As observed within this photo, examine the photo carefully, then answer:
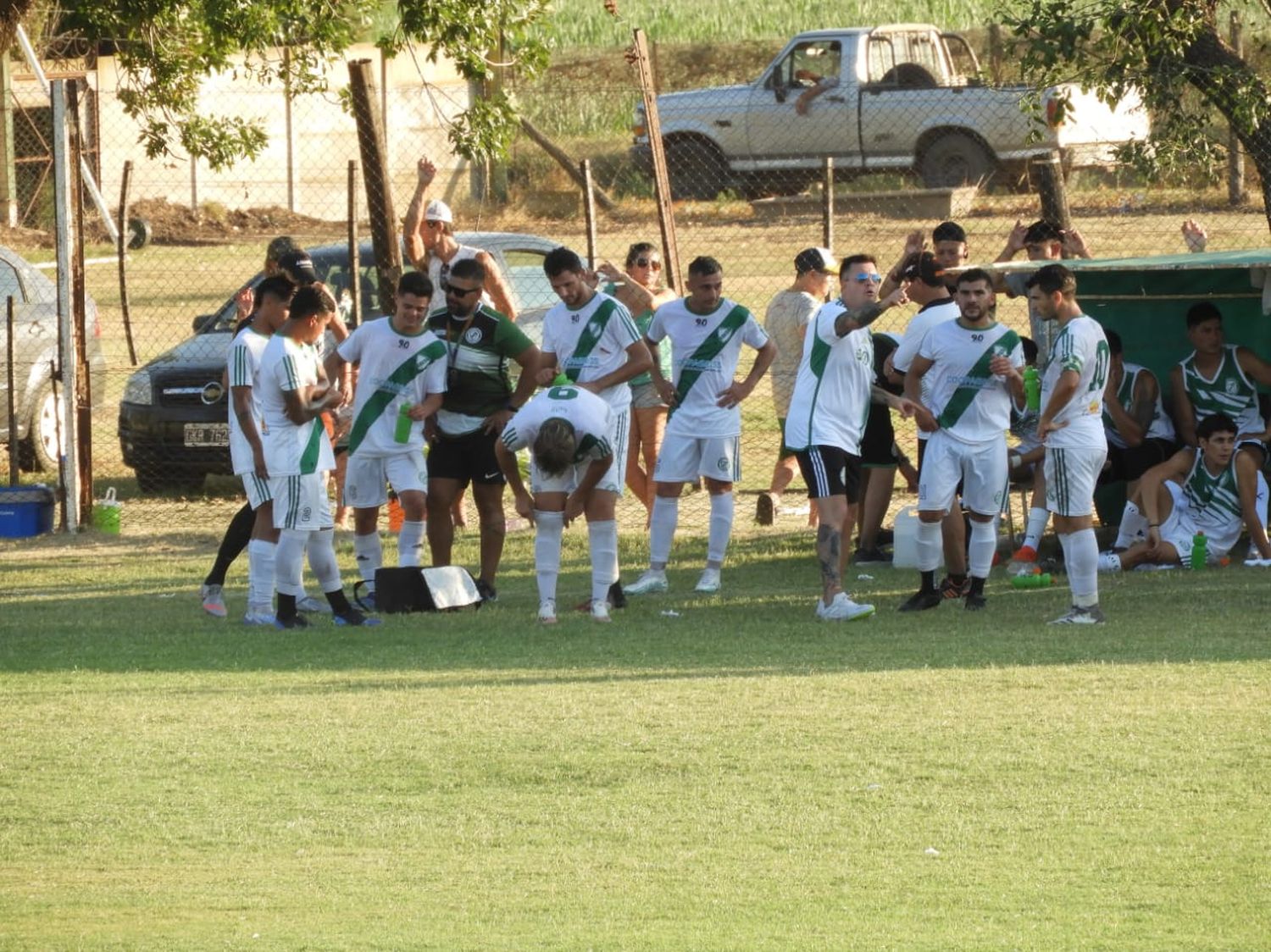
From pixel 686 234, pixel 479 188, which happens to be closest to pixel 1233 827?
pixel 686 234

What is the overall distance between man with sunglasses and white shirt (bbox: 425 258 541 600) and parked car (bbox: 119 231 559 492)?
13.1 feet

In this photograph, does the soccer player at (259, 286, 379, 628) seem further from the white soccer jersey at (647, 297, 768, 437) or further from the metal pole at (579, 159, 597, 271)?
the metal pole at (579, 159, 597, 271)

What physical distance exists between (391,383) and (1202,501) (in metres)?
4.86

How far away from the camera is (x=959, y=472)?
11070mm

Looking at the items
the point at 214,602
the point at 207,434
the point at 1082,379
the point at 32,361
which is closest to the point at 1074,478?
the point at 1082,379

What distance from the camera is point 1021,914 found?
235 inches

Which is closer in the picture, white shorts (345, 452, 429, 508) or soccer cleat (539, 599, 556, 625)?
soccer cleat (539, 599, 556, 625)

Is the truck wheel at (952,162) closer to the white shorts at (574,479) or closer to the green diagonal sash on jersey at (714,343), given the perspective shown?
the green diagonal sash on jersey at (714,343)

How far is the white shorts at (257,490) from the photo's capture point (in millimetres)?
10727

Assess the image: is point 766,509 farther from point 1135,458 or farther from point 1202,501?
point 1202,501

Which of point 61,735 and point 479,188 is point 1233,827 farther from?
point 479,188

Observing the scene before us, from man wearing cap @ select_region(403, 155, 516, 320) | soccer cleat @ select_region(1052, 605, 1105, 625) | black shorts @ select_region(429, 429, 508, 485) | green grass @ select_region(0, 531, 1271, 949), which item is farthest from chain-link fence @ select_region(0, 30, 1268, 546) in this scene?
green grass @ select_region(0, 531, 1271, 949)

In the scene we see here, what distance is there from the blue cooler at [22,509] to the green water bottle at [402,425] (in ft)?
13.6

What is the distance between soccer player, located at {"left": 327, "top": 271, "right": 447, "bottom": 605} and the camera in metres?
11.1
